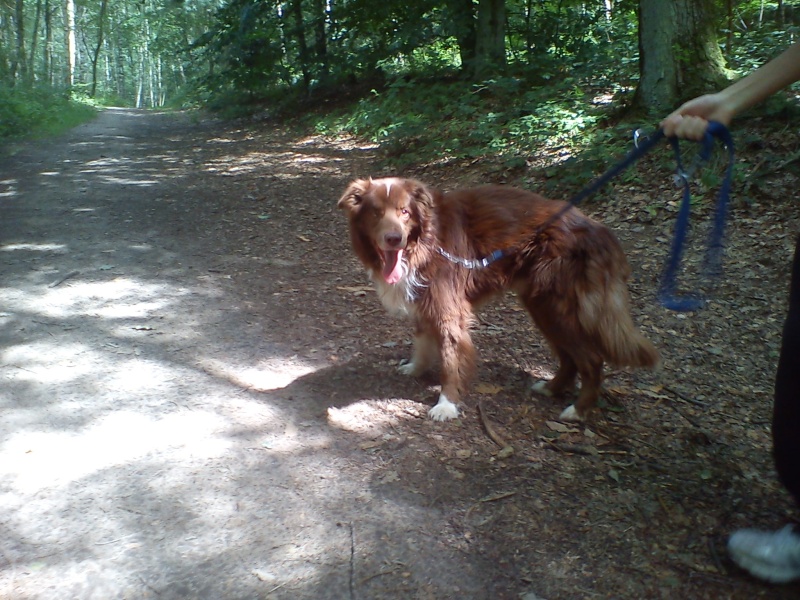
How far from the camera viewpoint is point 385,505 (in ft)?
10.3

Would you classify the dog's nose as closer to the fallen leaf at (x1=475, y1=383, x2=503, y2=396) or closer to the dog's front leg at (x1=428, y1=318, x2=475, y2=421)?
the dog's front leg at (x1=428, y1=318, x2=475, y2=421)

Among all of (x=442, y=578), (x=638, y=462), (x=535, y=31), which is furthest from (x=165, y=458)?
(x=535, y=31)

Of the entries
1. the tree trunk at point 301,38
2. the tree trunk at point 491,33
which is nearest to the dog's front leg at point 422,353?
the tree trunk at point 491,33

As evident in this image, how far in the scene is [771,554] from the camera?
8.25 feet

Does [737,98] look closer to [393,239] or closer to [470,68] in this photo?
[393,239]

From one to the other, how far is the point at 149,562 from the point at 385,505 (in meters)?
1.10

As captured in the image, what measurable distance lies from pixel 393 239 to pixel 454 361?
0.91 metres

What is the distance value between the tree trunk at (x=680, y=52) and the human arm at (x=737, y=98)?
632cm

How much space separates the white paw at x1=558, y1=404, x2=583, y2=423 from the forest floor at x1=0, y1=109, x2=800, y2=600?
0.07 metres

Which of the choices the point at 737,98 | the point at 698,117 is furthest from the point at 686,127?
the point at 737,98

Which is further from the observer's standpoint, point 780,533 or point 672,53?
point 672,53

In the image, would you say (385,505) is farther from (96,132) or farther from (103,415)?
(96,132)

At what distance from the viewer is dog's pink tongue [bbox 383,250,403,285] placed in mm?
4039

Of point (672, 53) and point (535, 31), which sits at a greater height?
point (535, 31)
